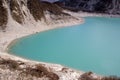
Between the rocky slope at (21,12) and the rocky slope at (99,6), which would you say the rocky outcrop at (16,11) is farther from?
the rocky slope at (99,6)

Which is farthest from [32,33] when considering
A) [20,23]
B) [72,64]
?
[72,64]

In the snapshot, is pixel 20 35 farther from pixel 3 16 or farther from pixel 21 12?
pixel 21 12

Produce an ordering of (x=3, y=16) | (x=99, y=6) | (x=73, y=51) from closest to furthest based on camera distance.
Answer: (x=73, y=51), (x=3, y=16), (x=99, y=6)

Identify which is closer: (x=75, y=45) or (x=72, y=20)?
(x=75, y=45)

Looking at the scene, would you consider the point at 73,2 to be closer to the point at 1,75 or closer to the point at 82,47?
the point at 82,47

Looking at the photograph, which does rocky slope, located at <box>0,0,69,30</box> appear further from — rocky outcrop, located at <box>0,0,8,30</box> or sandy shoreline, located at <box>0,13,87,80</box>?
sandy shoreline, located at <box>0,13,87,80</box>

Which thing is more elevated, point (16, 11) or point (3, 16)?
point (16, 11)

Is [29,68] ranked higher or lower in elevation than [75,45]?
higher

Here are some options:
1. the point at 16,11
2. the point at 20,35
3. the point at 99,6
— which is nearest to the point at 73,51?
the point at 20,35
